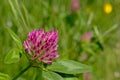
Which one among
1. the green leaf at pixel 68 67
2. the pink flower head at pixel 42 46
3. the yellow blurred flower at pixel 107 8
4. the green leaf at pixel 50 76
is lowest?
the green leaf at pixel 50 76

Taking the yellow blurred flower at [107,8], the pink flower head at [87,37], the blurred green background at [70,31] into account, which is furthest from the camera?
the yellow blurred flower at [107,8]

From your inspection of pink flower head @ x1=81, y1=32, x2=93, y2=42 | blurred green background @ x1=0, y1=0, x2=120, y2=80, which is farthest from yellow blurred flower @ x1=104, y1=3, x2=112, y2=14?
pink flower head @ x1=81, y1=32, x2=93, y2=42

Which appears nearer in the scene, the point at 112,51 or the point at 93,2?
the point at 112,51

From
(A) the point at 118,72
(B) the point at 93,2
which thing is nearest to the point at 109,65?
(A) the point at 118,72

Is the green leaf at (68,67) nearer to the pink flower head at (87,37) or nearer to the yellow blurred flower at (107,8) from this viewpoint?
the pink flower head at (87,37)

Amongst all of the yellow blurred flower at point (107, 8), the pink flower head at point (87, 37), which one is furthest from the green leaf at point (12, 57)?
the yellow blurred flower at point (107, 8)

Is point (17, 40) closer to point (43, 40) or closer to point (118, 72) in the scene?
point (43, 40)

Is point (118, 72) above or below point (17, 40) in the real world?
above
